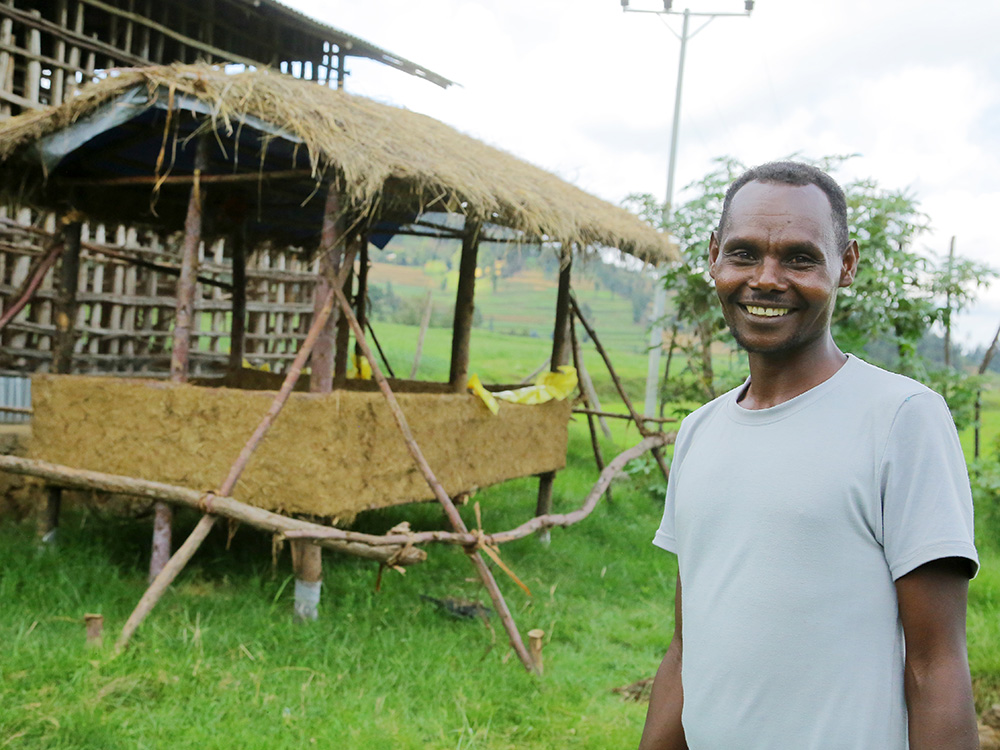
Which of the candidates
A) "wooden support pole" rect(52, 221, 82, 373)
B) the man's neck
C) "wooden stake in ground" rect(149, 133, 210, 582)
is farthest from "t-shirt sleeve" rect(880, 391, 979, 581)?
"wooden support pole" rect(52, 221, 82, 373)

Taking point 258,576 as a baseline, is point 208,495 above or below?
above

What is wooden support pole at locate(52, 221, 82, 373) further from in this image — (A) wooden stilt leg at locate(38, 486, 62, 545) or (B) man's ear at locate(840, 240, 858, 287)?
(B) man's ear at locate(840, 240, 858, 287)

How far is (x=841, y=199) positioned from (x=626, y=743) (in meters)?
3.06

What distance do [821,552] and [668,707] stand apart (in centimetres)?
54

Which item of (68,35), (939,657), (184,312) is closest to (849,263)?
(939,657)

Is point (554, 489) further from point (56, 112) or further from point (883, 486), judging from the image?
point (883, 486)

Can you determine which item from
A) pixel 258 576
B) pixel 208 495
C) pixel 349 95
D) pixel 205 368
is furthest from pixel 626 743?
pixel 205 368

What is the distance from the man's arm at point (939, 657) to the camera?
3.97ft

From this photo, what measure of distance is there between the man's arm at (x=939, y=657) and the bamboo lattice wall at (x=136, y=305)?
6977mm

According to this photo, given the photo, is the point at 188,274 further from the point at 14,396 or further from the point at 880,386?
the point at 880,386

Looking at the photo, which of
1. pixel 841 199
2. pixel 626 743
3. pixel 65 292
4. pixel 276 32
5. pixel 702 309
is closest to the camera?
pixel 841 199

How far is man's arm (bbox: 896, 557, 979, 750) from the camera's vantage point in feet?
3.97

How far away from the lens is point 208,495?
4621mm

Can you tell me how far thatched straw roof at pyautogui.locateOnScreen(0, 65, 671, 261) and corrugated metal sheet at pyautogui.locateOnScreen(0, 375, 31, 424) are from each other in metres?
2.10
